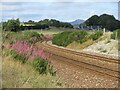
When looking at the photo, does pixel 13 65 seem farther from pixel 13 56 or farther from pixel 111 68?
pixel 111 68

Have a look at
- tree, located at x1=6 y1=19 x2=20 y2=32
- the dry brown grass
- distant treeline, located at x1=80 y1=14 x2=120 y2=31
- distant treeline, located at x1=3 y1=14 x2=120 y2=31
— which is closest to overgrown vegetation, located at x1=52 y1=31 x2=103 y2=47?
the dry brown grass

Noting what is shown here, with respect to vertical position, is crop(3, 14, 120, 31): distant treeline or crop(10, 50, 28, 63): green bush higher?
crop(10, 50, 28, 63): green bush

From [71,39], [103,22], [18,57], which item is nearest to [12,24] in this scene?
[71,39]

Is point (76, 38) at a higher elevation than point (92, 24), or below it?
below

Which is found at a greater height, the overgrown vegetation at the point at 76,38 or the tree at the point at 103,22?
the tree at the point at 103,22

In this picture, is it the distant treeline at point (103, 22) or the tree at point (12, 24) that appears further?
the distant treeline at point (103, 22)

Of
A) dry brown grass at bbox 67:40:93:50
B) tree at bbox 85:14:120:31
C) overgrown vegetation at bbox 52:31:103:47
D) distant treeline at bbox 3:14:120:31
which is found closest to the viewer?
dry brown grass at bbox 67:40:93:50

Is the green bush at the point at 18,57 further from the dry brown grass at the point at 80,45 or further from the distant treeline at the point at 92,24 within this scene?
the distant treeline at the point at 92,24

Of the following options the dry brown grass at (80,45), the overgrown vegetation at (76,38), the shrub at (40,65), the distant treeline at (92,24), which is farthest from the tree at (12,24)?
the shrub at (40,65)

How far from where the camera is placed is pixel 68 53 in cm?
2194

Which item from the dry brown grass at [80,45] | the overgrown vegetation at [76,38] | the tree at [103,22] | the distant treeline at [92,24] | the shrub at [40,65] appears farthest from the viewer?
the tree at [103,22]

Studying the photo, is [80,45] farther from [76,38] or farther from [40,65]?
[40,65]

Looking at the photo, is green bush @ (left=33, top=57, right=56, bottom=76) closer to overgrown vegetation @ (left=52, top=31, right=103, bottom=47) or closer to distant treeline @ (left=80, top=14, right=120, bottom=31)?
overgrown vegetation @ (left=52, top=31, right=103, bottom=47)

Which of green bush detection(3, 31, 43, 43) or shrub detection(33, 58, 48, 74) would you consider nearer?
shrub detection(33, 58, 48, 74)
